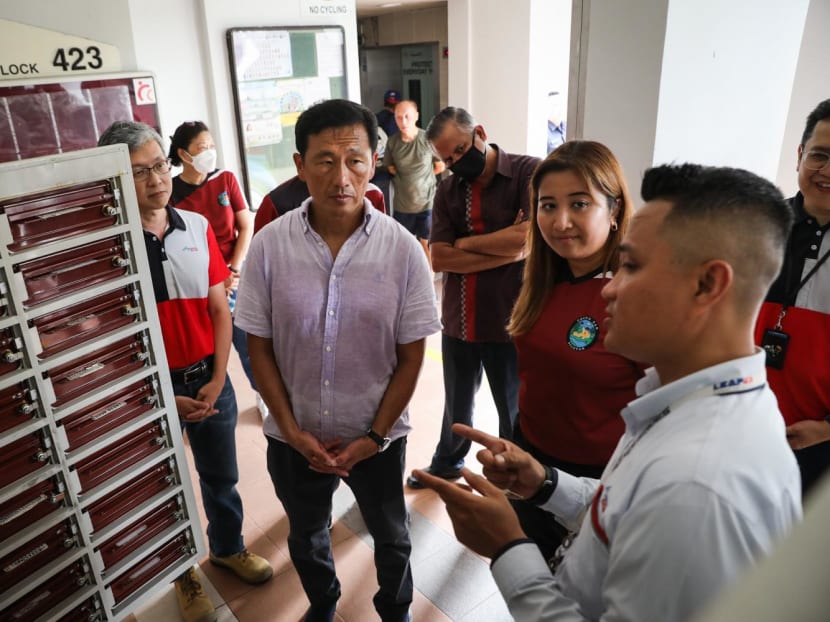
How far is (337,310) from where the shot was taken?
1.82 meters

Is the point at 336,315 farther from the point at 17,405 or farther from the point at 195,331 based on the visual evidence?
the point at 17,405

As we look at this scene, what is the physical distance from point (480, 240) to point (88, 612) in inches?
76.4

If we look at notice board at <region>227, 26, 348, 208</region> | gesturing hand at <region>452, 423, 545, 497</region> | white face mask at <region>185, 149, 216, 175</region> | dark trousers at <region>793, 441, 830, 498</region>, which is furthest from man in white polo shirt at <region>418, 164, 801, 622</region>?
notice board at <region>227, 26, 348, 208</region>

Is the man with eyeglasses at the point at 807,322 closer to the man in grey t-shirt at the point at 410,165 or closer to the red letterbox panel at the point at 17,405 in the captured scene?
the red letterbox panel at the point at 17,405

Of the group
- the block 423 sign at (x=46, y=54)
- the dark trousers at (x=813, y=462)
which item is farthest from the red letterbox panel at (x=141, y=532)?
the block 423 sign at (x=46, y=54)

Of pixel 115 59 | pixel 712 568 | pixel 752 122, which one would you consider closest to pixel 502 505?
pixel 712 568

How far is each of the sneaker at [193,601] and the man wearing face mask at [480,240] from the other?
38.4 inches

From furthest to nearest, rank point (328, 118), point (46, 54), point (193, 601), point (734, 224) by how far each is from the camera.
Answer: point (46, 54), point (193, 601), point (328, 118), point (734, 224)

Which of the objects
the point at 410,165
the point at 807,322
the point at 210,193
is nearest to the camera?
the point at 807,322

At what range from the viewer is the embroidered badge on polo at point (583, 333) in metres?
1.64

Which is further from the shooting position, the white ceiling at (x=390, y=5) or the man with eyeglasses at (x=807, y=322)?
the white ceiling at (x=390, y=5)

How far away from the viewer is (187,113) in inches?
177

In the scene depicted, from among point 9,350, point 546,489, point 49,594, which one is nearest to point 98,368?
point 9,350

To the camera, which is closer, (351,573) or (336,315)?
(336,315)
